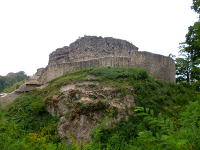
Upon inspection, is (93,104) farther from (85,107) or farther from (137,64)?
(137,64)

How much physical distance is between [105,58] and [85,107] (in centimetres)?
562

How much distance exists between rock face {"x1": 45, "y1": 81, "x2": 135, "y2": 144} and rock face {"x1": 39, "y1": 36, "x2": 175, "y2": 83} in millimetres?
3545

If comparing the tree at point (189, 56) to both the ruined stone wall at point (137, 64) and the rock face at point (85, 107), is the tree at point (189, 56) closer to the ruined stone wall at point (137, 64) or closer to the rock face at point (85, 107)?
the ruined stone wall at point (137, 64)

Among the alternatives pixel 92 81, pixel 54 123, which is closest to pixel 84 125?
pixel 54 123

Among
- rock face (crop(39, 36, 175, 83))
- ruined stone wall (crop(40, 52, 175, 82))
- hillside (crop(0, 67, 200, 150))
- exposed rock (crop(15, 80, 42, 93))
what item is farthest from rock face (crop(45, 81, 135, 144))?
exposed rock (crop(15, 80, 42, 93))

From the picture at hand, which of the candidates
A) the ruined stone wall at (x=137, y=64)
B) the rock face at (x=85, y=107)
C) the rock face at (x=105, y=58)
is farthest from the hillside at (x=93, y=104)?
the rock face at (x=105, y=58)

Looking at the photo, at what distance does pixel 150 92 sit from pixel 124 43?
7190mm

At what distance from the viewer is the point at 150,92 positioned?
52.0 feet

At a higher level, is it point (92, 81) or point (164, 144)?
point (92, 81)

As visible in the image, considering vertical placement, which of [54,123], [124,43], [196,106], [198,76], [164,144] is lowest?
[54,123]

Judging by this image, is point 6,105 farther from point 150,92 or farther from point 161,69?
point 161,69

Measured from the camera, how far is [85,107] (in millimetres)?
13758

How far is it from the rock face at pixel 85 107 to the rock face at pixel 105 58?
3545mm

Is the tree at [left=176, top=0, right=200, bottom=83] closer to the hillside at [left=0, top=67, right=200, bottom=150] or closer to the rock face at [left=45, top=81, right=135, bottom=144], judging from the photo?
the hillside at [left=0, top=67, right=200, bottom=150]
